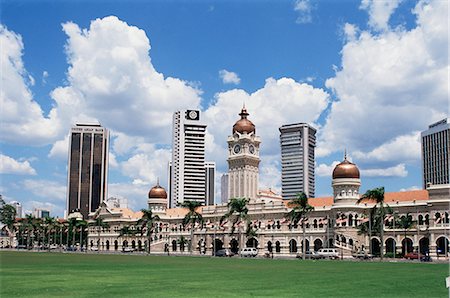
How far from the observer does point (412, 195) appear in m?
93.5

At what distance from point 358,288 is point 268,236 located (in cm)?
7755

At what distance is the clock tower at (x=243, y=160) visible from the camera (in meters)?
124

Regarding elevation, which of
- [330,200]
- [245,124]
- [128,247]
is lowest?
[128,247]

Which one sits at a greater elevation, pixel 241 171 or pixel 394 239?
pixel 241 171

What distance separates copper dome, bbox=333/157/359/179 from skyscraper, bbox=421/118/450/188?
321 ft

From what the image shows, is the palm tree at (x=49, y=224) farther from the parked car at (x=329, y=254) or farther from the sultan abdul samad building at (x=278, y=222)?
the parked car at (x=329, y=254)

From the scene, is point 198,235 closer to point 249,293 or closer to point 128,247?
point 128,247

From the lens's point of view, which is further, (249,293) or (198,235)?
(198,235)

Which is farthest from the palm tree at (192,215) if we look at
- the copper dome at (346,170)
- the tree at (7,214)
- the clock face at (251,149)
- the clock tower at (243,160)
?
the tree at (7,214)

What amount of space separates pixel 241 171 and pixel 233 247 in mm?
21453

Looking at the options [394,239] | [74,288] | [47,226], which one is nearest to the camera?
[74,288]

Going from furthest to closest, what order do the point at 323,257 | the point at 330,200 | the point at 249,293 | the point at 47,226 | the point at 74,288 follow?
the point at 47,226, the point at 330,200, the point at 323,257, the point at 74,288, the point at 249,293

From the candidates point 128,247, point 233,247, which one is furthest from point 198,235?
point 128,247

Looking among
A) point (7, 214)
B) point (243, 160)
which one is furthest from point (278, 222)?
point (7, 214)
